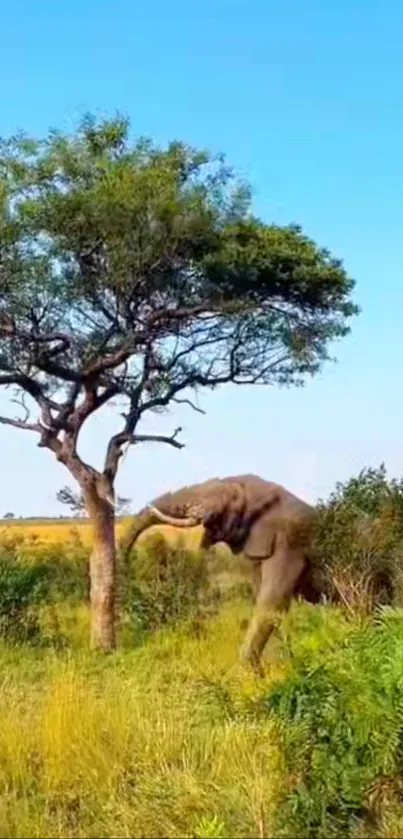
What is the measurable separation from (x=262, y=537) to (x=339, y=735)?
808cm

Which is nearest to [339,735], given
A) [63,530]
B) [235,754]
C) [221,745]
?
[235,754]

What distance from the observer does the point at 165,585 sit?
600 inches

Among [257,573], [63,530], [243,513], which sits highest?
[63,530]

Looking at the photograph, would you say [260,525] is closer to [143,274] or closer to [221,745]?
[143,274]

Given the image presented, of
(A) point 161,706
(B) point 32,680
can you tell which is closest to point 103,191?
(B) point 32,680

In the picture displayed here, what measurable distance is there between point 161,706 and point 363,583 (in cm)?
532

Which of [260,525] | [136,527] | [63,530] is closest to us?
[260,525]

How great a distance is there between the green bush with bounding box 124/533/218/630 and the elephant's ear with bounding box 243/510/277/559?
5.46 ft

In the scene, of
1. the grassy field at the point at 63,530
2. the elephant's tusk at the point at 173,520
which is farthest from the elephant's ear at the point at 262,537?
the grassy field at the point at 63,530

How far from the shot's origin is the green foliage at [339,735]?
507cm

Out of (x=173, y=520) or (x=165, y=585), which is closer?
(x=173, y=520)

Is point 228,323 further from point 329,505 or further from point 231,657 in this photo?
point 231,657

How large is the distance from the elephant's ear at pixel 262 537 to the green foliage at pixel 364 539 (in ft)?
1.58

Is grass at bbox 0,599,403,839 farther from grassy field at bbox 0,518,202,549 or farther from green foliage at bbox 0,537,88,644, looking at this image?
grassy field at bbox 0,518,202,549
